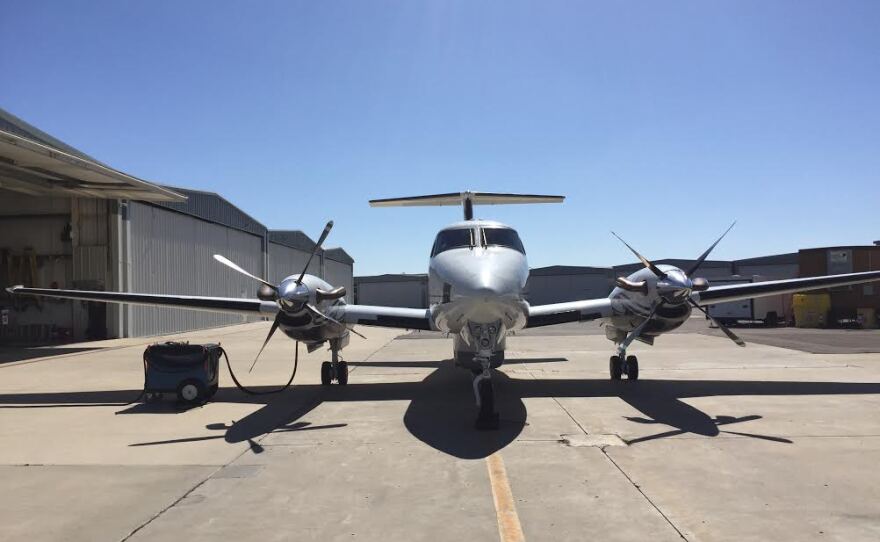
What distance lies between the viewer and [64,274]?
26906 mm

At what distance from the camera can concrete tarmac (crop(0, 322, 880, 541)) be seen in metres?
4.65

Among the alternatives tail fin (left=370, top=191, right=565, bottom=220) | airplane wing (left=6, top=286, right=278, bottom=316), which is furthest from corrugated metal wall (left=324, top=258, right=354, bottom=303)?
airplane wing (left=6, top=286, right=278, bottom=316)

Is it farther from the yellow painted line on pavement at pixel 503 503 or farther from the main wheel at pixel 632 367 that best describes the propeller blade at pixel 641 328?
the yellow painted line on pavement at pixel 503 503

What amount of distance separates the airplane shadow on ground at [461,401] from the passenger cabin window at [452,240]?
2.93m

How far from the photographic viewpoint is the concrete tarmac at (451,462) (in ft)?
15.3

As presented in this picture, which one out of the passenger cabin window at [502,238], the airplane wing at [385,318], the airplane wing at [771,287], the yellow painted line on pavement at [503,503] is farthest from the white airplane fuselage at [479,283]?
the airplane wing at [771,287]

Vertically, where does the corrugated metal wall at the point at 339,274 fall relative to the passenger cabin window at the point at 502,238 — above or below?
above

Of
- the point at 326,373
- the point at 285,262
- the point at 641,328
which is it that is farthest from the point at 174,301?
the point at 285,262

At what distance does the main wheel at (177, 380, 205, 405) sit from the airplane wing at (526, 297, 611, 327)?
6542 mm

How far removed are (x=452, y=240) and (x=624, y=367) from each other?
5308 mm

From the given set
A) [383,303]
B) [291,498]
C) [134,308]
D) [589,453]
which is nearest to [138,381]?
[291,498]

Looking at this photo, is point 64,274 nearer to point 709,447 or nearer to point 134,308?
point 134,308

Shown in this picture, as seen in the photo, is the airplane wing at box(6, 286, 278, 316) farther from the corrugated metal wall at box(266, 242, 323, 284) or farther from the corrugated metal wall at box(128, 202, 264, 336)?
the corrugated metal wall at box(266, 242, 323, 284)

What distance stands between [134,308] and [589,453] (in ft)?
91.1
